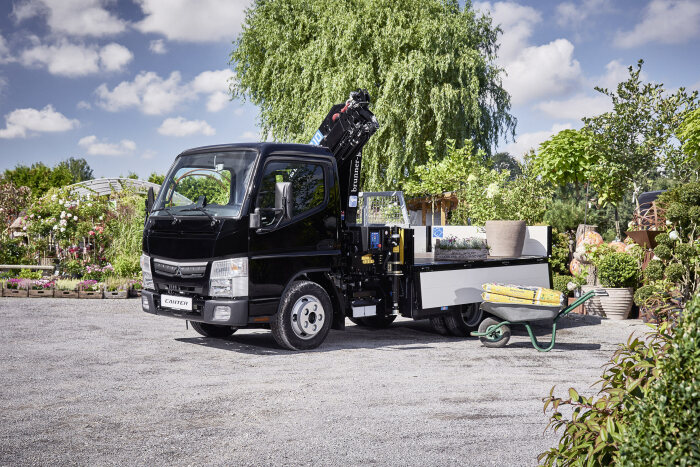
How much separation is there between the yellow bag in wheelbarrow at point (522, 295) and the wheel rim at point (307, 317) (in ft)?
6.81

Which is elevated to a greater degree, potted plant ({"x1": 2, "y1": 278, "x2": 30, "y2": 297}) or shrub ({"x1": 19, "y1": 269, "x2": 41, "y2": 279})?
shrub ({"x1": 19, "y1": 269, "x2": 41, "y2": 279})

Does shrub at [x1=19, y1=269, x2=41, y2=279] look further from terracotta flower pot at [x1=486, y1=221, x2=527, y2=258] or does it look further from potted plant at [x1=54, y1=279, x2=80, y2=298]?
terracotta flower pot at [x1=486, y1=221, x2=527, y2=258]

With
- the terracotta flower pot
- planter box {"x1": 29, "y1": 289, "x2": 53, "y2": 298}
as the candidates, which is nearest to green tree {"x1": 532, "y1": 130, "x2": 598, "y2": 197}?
the terracotta flower pot

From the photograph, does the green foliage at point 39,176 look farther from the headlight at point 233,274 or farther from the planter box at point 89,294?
the headlight at point 233,274

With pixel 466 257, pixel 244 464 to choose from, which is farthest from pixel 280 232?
pixel 244 464

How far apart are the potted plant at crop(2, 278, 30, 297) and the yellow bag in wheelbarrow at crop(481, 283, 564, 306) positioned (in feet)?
33.2

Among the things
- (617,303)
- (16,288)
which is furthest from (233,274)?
(16,288)

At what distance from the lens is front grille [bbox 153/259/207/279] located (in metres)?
7.60

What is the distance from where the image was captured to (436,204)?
23.0m

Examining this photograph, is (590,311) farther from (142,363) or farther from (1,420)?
(1,420)

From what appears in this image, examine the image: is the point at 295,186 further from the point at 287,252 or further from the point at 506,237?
the point at 506,237

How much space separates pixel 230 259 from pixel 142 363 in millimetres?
1452

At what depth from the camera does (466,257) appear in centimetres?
924

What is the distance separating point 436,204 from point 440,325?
13798 mm
